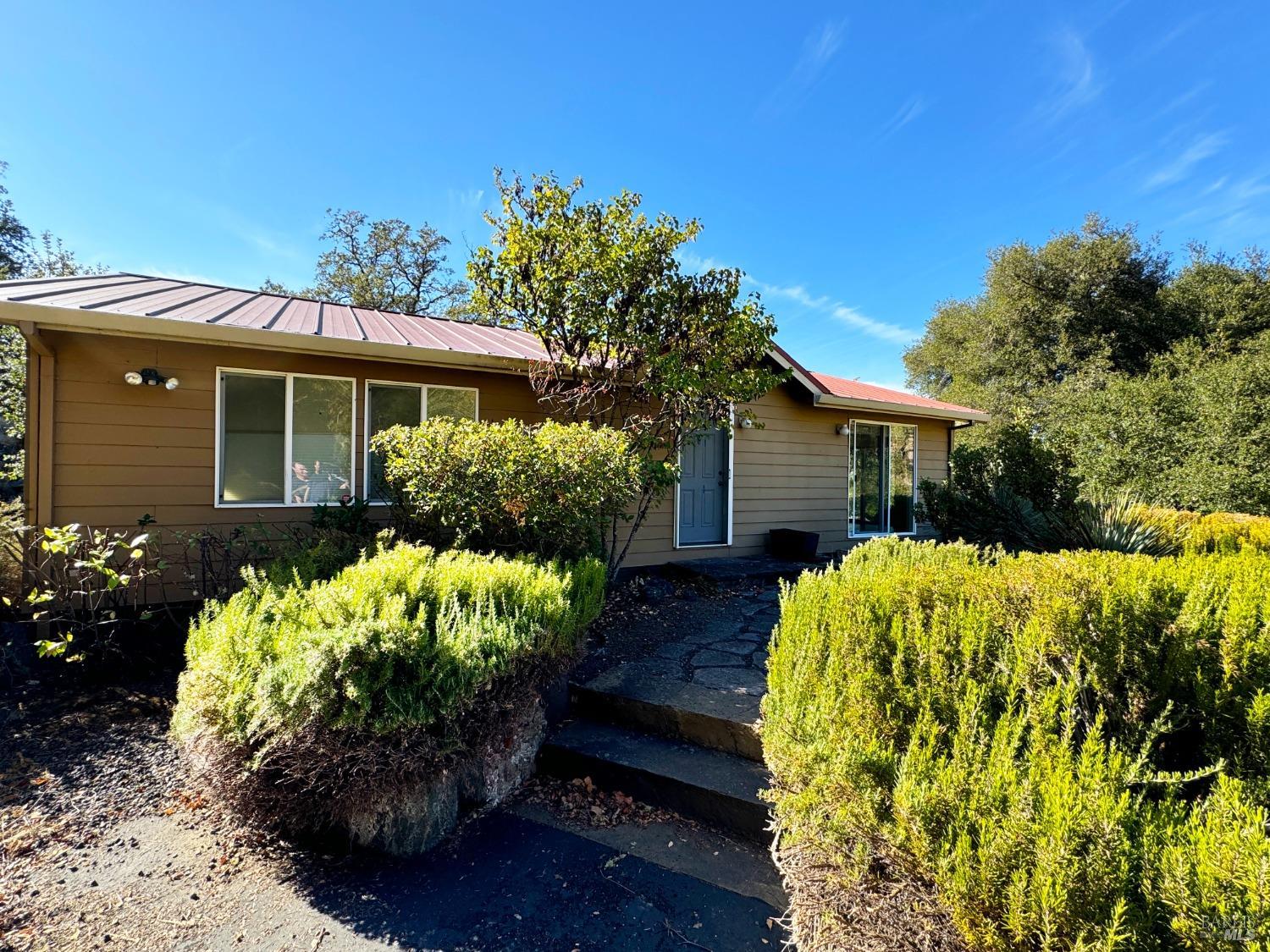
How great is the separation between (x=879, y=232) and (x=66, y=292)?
14083 millimetres

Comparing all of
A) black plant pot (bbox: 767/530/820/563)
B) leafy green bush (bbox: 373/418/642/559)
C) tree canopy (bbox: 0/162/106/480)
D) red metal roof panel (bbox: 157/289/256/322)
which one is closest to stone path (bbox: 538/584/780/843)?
leafy green bush (bbox: 373/418/642/559)

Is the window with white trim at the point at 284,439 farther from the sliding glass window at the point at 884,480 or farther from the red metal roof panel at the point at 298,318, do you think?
the sliding glass window at the point at 884,480

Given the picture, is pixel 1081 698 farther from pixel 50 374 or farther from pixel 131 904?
pixel 50 374

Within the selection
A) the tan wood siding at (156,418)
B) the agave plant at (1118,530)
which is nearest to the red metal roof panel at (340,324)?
the tan wood siding at (156,418)

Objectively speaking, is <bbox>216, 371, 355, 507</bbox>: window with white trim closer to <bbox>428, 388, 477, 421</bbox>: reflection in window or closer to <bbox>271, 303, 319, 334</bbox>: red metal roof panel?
<bbox>271, 303, 319, 334</bbox>: red metal roof panel

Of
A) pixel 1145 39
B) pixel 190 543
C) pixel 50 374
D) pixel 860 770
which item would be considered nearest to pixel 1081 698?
pixel 860 770

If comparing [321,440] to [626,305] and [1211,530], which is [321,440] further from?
[1211,530]

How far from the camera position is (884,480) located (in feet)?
34.1

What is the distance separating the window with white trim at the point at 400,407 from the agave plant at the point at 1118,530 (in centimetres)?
684

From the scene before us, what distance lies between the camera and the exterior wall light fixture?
490 cm

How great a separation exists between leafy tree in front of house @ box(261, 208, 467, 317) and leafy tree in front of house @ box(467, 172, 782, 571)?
15.0 meters

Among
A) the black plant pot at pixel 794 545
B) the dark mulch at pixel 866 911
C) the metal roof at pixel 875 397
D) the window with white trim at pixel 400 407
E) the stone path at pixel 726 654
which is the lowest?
the stone path at pixel 726 654

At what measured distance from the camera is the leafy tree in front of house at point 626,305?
546cm

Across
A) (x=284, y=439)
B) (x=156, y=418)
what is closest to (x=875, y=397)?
(x=284, y=439)
